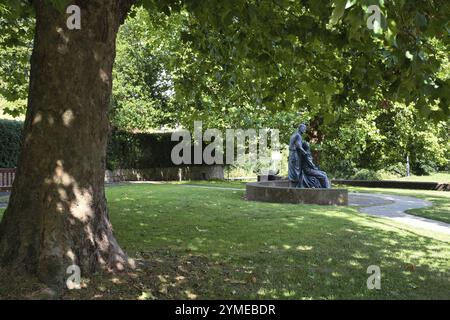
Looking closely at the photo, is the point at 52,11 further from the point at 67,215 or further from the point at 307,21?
the point at 307,21

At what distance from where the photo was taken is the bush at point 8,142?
66.9 feet

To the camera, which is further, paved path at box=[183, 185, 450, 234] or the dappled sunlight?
paved path at box=[183, 185, 450, 234]

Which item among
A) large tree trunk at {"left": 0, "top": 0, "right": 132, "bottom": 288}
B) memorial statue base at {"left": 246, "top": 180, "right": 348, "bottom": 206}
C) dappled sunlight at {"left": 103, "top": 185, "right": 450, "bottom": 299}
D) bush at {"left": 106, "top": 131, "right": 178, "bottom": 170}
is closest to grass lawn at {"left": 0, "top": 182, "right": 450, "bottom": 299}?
dappled sunlight at {"left": 103, "top": 185, "right": 450, "bottom": 299}

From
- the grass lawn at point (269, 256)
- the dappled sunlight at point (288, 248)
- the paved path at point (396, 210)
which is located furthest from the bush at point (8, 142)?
the paved path at point (396, 210)

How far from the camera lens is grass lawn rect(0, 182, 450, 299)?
5.13m

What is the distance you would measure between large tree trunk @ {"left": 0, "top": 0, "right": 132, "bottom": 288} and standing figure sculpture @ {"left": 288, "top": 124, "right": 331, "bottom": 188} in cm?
1132

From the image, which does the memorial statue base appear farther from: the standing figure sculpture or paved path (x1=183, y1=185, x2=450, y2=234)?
the standing figure sculpture

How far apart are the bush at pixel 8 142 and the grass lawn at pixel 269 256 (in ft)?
36.7

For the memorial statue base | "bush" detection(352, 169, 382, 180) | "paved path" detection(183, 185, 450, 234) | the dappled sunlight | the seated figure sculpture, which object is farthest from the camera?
"bush" detection(352, 169, 382, 180)

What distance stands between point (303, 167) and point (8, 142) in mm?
13313

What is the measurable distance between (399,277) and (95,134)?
13.8 feet

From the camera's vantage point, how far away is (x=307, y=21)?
21.4 ft

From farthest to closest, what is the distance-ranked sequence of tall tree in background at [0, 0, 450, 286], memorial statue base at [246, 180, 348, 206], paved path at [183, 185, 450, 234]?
memorial statue base at [246, 180, 348, 206] → paved path at [183, 185, 450, 234] → tall tree in background at [0, 0, 450, 286]

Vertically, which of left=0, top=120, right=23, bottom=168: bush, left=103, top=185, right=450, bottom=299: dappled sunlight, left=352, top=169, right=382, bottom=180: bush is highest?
left=0, top=120, right=23, bottom=168: bush
